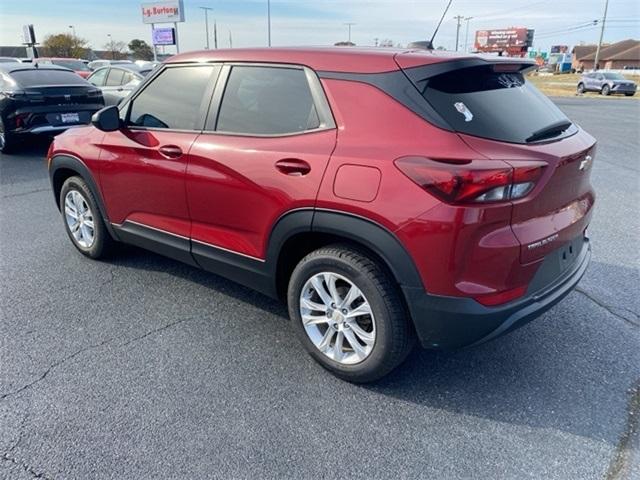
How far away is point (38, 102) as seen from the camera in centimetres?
837

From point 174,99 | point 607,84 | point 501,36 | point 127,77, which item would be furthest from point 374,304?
point 501,36

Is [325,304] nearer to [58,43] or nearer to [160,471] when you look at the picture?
[160,471]

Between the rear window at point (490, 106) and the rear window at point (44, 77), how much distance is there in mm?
8470

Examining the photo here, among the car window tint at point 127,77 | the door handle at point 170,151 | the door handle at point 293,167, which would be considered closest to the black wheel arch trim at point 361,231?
the door handle at point 293,167

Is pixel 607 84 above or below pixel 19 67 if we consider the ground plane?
below

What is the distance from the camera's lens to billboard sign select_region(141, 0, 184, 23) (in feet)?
90.5

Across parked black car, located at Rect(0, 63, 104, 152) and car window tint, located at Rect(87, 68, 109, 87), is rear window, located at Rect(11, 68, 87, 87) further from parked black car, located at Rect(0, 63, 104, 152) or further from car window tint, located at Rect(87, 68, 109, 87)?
car window tint, located at Rect(87, 68, 109, 87)

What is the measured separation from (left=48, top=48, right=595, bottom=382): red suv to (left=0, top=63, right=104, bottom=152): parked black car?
6447mm

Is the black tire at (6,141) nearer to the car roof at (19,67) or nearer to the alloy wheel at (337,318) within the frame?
the car roof at (19,67)

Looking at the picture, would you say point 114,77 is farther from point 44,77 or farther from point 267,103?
point 267,103

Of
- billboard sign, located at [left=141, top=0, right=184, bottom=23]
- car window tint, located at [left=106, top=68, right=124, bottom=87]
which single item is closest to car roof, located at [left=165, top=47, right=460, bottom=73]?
car window tint, located at [left=106, top=68, right=124, bottom=87]

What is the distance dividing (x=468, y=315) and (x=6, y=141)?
9.19 m

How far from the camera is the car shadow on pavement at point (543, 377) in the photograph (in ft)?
8.05

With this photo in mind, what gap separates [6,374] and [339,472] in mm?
1975
